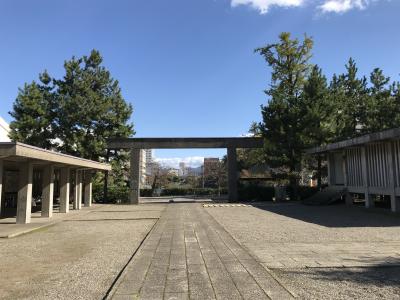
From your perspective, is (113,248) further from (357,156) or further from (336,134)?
(336,134)

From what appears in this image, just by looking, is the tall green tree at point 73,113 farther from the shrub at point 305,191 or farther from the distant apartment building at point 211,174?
the distant apartment building at point 211,174

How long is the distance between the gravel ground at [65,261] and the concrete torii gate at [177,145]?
16333 millimetres

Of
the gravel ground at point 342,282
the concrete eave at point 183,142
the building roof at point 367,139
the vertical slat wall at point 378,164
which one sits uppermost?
the concrete eave at point 183,142

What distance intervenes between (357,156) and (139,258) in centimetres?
1750

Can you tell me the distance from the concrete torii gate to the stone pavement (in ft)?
64.2

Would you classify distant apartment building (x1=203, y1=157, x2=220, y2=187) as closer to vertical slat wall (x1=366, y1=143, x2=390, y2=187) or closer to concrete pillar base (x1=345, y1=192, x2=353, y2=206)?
concrete pillar base (x1=345, y1=192, x2=353, y2=206)

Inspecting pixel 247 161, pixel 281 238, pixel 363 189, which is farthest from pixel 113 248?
pixel 247 161

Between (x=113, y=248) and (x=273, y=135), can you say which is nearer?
(x=113, y=248)

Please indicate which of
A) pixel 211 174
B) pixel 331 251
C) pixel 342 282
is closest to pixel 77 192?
pixel 331 251

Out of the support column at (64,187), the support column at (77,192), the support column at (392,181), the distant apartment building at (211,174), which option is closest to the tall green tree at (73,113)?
the support column at (77,192)

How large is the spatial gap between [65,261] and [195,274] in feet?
10.1

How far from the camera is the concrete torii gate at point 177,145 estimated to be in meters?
29.0

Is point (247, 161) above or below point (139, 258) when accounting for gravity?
above

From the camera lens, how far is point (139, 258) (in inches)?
296
